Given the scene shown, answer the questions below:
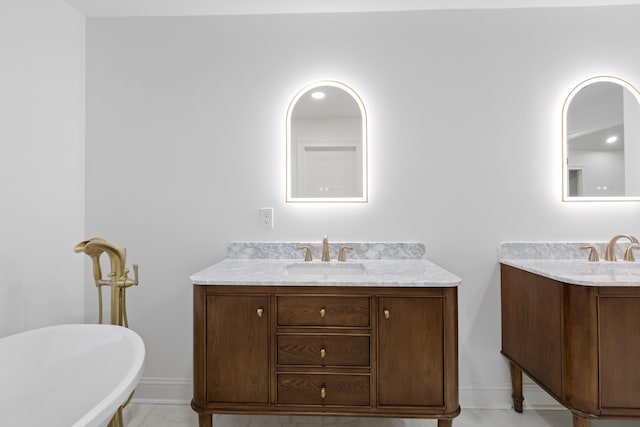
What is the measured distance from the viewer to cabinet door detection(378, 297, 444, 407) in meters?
1.56

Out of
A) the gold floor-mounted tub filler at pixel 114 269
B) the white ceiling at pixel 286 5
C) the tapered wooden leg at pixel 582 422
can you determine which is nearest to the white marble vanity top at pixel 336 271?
the gold floor-mounted tub filler at pixel 114 269

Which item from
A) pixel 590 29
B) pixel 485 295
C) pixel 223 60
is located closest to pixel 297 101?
pixel 223 60

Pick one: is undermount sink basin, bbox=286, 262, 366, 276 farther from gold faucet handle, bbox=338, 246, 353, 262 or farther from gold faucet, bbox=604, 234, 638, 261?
gold faucet, bbox=604, 234, 638, 261

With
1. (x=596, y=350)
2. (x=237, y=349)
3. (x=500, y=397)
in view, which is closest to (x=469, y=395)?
(x=500, y=397)

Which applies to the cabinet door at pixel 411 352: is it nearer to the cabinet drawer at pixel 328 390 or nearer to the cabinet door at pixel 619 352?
the cabinet drawer at pixel 328 390

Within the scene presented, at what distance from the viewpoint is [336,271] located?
2.07 meters

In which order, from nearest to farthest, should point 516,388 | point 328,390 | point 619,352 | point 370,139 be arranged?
point 619,352
point 328,390
point 516,388
point 370,139

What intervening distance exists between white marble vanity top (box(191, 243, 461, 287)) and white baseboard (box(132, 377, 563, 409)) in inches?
32.7

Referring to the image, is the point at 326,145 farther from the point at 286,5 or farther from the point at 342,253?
the point at 286,5

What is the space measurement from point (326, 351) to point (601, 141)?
2.02 metres

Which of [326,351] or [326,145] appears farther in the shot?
[326,145]

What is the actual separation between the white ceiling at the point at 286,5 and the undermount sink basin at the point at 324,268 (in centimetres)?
150

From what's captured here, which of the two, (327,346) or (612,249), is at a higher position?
(612,249)

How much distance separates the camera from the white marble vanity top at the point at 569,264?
59.2 inches
